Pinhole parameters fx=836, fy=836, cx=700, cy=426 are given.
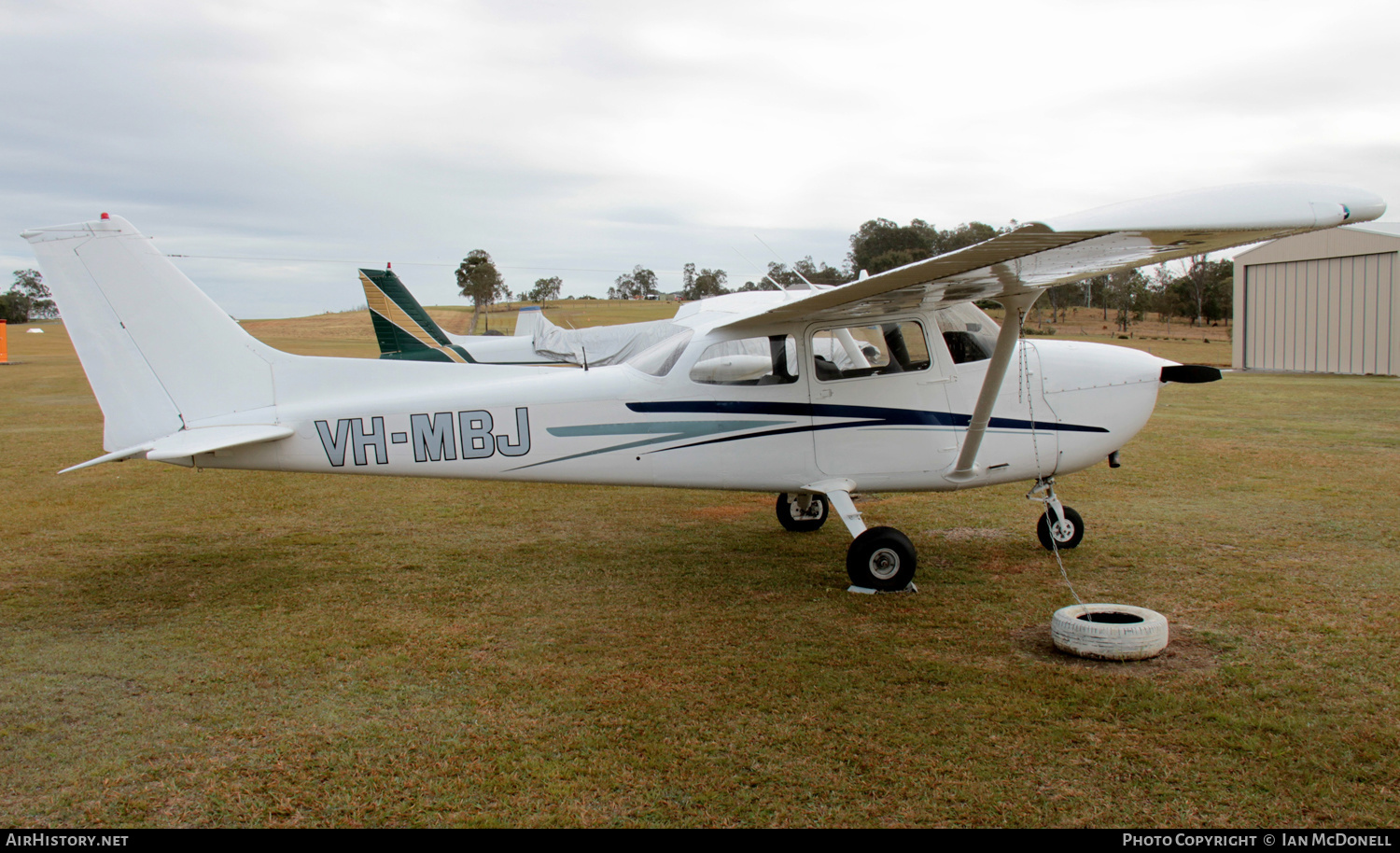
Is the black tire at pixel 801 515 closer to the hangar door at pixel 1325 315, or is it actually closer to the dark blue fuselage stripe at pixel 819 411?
the dark blue fuselage stripe at pixel 819 411

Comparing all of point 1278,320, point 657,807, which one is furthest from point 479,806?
point 1278,320

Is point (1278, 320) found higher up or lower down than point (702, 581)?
higher up

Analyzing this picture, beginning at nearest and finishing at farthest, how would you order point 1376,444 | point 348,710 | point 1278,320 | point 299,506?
point 348,710 < point 299,506 < point 1376,444 < point 1278,320

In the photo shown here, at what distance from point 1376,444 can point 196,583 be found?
1392 cm

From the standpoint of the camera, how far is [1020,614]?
5113 millimetres

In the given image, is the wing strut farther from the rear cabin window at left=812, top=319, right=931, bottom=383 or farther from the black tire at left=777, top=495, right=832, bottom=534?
the black tire at left=777, top=495, right=832, bottom=534

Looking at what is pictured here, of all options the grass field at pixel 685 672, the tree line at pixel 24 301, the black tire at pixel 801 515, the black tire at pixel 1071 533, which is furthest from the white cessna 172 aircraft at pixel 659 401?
the tree line at pixel 24 301

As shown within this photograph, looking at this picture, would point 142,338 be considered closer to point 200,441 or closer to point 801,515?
point 200,441

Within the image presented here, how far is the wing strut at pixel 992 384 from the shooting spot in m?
5.27

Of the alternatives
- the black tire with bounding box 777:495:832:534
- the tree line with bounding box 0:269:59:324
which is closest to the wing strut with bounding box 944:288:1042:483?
the black tire with bounding box 777:495:832:534

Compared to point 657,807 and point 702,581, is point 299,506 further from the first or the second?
point 657,807

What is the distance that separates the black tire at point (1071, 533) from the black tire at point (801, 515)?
1.87 m

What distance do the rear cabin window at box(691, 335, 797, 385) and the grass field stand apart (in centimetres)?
144

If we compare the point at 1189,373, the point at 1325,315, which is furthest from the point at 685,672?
the point at 1325,315
